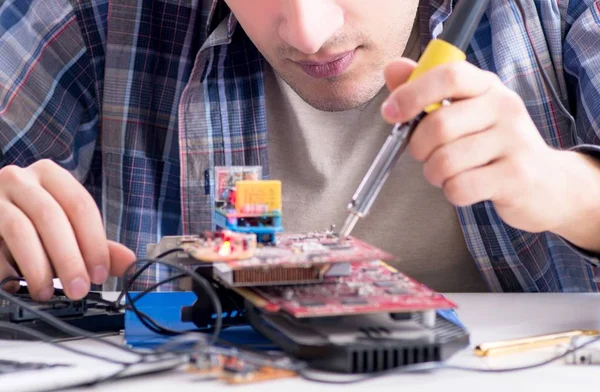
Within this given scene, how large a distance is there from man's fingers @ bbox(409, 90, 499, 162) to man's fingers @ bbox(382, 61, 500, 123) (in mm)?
13

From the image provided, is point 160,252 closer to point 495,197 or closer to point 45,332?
Answer: point 45,332

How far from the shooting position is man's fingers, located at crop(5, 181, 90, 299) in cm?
83

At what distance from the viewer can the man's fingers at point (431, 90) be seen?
0.74 meters

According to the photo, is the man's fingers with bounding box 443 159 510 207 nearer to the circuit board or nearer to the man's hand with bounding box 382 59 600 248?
the man's hand with bounding box 382 59 600 248

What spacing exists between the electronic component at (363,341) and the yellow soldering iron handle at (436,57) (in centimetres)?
22

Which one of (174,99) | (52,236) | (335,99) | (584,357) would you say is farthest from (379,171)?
(174,99)

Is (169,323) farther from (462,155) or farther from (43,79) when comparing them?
(43,79)

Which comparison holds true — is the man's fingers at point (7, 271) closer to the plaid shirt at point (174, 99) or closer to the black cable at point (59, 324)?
the black cable at point (59, 324)

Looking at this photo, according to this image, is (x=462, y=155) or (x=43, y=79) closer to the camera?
(x=462, y=155)

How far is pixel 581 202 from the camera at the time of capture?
940 mm

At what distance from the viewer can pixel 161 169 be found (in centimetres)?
149

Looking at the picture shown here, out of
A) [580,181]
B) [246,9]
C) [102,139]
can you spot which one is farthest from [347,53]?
[102,139]

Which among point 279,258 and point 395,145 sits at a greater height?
point 395,145

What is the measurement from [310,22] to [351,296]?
1.48ft
